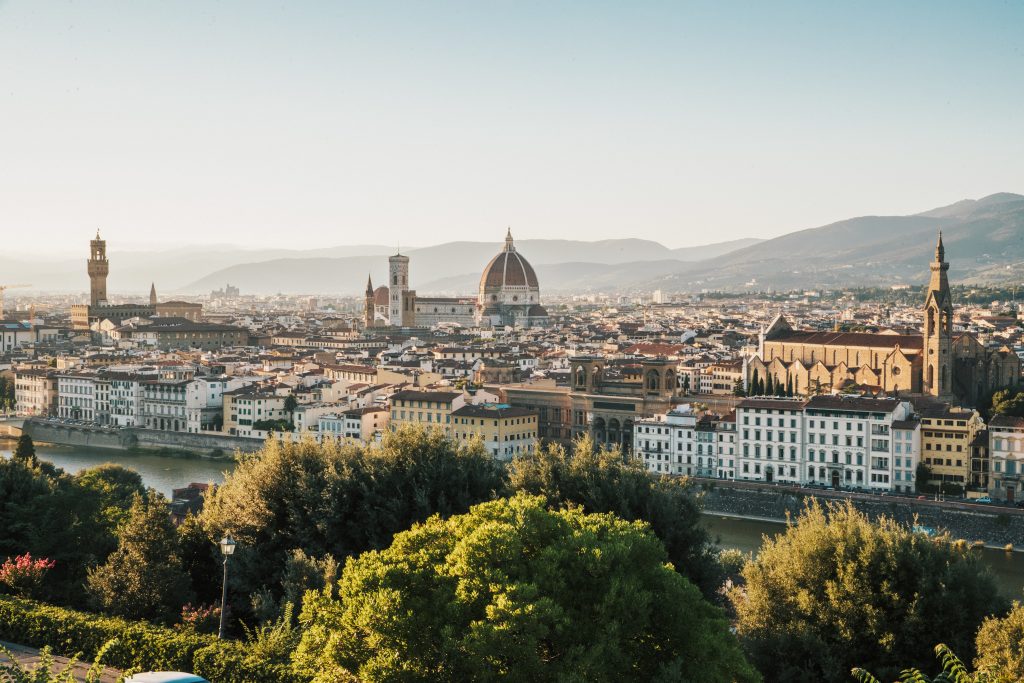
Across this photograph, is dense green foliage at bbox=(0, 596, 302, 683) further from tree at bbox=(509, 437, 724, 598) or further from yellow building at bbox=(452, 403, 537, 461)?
yellow building at bbox=(452, 403, 537, 461)

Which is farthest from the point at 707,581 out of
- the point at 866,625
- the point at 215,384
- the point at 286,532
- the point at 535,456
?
the point at 215,384

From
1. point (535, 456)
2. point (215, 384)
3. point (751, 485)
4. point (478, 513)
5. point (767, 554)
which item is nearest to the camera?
point (478, 513)

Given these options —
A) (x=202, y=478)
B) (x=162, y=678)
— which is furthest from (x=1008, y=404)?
(x=162, y=678)

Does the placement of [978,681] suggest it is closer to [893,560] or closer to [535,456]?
[893,560]

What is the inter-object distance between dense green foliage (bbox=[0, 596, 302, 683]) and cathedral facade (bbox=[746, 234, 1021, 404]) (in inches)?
1028

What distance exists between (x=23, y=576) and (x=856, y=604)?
6939 millimetres

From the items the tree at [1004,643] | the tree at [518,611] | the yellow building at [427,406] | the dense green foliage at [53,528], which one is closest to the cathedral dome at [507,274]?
the yellow building at [427,406]

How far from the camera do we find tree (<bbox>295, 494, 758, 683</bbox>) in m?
7.01

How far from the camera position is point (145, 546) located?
10.8 meters

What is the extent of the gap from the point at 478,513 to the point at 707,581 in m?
5.12

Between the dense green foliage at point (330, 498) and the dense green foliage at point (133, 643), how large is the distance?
2300 mm

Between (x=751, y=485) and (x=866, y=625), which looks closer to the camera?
(x=866, y=625)

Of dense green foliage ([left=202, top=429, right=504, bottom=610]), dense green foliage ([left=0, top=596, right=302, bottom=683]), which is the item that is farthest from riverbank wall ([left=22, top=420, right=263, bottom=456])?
dense green foliage ([left=0, top=596, right=302, bottom=683])

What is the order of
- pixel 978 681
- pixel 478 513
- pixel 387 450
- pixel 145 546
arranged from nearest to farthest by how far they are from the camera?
pixel 978 681, pixel 478 513, pixel 145 546, pixel 387 450
